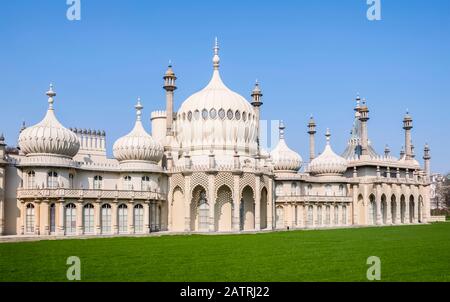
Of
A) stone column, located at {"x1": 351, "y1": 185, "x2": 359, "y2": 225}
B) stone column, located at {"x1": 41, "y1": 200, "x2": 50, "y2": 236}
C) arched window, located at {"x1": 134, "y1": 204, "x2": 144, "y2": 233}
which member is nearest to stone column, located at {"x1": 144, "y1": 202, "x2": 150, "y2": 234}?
arched window, located at {"x1": 134, "y1": 204, "x2": 144, "y2": 233}

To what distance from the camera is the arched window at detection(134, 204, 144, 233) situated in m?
53.5

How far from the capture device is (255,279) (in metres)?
18.9

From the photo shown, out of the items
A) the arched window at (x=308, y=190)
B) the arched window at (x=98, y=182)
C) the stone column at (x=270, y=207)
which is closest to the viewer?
the arched window at (x=98, y=182)

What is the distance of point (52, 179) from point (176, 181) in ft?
39.8

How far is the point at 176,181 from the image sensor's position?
188ft

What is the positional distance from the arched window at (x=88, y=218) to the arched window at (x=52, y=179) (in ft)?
10.1

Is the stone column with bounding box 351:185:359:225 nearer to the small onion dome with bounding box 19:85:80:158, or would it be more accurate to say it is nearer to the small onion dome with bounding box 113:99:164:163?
the small onion dome with bounding box 113:99:164:163

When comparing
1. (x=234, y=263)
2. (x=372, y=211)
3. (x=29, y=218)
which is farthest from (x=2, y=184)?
(x=372, y=211)

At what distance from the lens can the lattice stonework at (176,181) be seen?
56.5 m

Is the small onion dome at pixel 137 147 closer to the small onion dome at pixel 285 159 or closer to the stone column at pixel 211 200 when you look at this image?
the stone column at pixel 211 200

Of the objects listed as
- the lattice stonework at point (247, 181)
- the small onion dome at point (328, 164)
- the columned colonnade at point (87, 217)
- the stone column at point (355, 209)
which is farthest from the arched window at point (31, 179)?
the stone column at point (355, 209)

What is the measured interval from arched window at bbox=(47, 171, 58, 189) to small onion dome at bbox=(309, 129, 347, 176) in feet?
119
